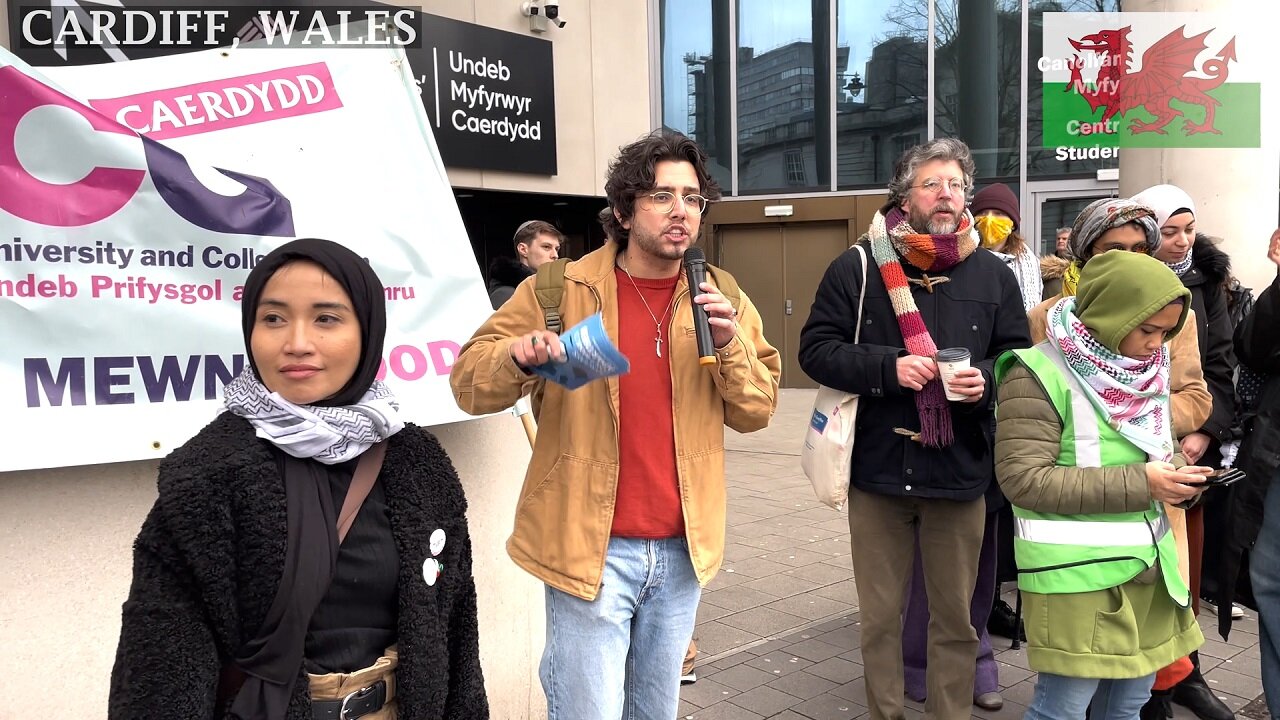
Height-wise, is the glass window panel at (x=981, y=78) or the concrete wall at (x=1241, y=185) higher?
→ the glass window panel at (x=981, y=78)

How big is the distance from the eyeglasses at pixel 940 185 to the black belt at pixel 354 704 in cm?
262

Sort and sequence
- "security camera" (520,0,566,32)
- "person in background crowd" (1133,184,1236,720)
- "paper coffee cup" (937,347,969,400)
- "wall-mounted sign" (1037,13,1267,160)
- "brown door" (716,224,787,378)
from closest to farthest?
"paper coffee cup" (937,347,969,400) → "person in background crowd" (1133,184,1236,720) → "wall-mounted sign" (1037,13,1267,160) → "security camera" (520,0,566,32) → "brown door" (716,224,787,378)

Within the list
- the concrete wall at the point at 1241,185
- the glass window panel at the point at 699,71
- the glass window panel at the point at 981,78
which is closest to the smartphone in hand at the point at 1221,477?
the concrete wall at the point at 1241,185

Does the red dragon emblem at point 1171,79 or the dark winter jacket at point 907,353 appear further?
the red dragon emblem at point 1171,79

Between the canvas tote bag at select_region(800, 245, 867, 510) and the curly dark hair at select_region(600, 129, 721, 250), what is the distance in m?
1.14

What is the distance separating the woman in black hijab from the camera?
1.56 meters

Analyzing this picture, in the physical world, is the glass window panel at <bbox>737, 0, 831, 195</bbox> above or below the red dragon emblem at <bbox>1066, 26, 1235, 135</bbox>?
above

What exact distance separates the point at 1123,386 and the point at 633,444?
146 centimetres

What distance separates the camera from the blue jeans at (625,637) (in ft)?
8.16

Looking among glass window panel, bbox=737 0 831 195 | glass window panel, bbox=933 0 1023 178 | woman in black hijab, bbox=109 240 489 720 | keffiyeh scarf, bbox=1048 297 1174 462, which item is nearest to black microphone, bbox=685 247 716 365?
woman in black hijab, bbox=109 240 489 720

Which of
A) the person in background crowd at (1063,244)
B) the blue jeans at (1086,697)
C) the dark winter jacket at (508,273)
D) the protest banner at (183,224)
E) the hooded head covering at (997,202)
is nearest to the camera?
the protest banner at (183,224)

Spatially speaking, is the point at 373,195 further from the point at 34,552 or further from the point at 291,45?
the point at 34,552

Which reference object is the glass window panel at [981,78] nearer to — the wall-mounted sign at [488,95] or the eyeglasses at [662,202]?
the wall-mounted sign at [488,95]

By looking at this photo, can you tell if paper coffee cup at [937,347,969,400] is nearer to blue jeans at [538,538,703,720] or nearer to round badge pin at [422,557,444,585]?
blue jeans at [538,538,703,720]
